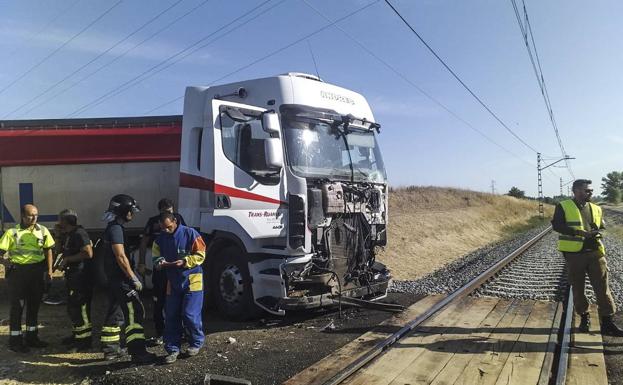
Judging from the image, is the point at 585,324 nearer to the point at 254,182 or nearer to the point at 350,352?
the point at 350,352

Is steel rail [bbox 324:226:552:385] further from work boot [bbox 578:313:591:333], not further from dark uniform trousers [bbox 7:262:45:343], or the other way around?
dark uniform trousers [bbox 7:262:45:343]

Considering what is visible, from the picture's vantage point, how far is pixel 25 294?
248 inches

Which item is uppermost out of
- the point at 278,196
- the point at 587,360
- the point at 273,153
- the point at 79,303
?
the point at 273,153

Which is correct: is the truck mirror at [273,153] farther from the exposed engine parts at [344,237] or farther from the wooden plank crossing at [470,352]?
the wooden plank crossing at [470,352]

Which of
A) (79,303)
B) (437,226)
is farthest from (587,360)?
(437,226)

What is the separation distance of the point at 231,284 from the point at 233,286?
0.05 meters

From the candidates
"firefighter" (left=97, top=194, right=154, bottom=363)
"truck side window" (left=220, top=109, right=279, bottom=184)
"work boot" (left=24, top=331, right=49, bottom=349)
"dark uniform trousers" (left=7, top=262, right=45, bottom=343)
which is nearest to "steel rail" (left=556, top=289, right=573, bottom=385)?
Result: "truck side window" (left=220, top=109, right=279, bottom=184)

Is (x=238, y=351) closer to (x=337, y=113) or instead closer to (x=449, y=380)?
(x=449, y=380)

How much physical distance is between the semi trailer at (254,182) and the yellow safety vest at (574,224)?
8.85ft

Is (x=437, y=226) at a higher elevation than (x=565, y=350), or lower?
higher

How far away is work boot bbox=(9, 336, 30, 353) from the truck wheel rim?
2.58 meters

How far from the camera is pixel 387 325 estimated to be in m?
6.53

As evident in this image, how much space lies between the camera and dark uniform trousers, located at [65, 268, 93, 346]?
6.19 meters

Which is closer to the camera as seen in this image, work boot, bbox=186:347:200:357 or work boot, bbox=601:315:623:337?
work boot, bbox=186:347:200:357
